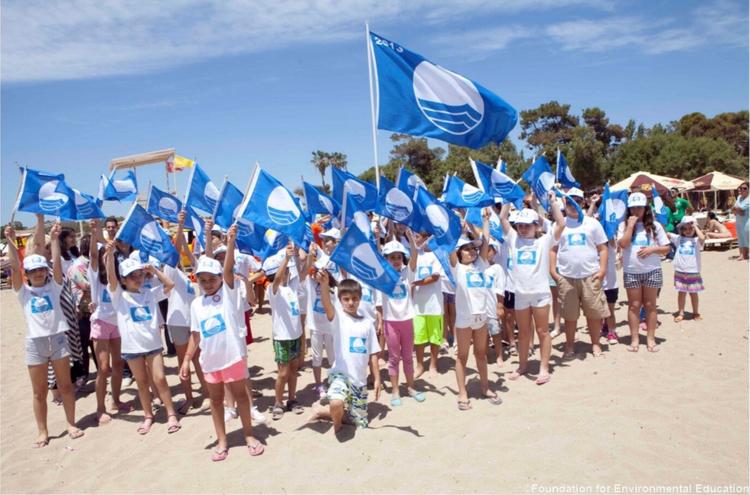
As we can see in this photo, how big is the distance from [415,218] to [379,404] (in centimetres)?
230

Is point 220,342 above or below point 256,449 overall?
above

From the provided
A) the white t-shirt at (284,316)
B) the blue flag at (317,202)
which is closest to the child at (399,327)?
the white t-shirt at (284,316)

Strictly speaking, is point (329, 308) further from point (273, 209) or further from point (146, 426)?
point (146, 426)

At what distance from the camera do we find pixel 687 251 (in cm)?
849

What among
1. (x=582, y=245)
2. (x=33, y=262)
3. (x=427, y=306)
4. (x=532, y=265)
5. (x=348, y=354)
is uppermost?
(x=33, y=262)

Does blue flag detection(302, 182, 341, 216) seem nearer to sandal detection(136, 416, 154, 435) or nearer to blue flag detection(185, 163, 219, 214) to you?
blue flag detection(185, 163, 219, 214)

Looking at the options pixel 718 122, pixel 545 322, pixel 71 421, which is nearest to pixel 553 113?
pixel 718 122

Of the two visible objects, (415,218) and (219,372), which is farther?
(415,218)

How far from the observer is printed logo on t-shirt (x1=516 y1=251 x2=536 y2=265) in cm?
629

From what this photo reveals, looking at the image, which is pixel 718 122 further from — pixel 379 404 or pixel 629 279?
pixel 379 404

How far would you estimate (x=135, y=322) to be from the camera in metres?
5.50

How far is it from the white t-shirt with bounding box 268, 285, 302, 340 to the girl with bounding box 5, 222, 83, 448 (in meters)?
2.28

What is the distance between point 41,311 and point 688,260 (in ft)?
30.8

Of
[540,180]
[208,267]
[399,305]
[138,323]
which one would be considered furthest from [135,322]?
[540,180]
